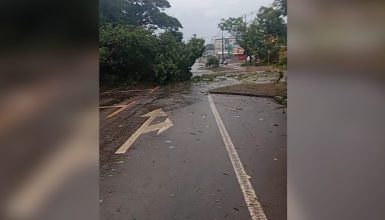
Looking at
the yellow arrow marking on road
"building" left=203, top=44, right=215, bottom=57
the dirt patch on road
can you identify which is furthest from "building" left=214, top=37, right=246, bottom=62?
the yellow arrow marking on road

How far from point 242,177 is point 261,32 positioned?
735 mm

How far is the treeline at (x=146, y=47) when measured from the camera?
1495 millimetres

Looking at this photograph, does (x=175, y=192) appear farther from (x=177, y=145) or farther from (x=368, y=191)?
(x=368, y=191)

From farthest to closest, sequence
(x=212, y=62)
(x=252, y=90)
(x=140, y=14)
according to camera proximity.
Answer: (x=252, y=90) → (x=212, y=62) → (x=140, y=14)

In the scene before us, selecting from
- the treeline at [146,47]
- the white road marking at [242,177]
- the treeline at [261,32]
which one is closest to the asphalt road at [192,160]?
the white road marking at [242,177]

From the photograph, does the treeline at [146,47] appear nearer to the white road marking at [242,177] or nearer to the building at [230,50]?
the building at [230,50]

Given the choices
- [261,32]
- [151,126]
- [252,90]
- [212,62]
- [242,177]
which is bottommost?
[242,177]

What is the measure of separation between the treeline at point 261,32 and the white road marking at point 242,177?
14.4 inches

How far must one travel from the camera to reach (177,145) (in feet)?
6.07

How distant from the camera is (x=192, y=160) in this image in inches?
69.7

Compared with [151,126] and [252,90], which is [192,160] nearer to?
[151,126]

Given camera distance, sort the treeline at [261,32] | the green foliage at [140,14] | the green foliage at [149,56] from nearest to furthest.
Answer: the green foliage at [140,14], the treeline at [261,32], the green foliage at [149,56]

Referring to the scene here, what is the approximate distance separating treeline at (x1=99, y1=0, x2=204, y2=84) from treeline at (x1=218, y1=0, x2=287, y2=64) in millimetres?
190

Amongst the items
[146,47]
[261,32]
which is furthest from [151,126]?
[261,32]
